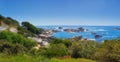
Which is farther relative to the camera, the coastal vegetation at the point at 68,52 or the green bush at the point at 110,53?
the green bush at the point at 110,53

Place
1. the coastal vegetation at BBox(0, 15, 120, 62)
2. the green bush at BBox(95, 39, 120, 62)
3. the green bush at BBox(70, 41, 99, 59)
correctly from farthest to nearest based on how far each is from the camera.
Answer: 1. the green bush at BBox(70, 41, 99, 59)
2. the green bush at BBox(95, 39, 120, 62)
3. the coastal vegetation at BBox(0, 15, 120, 62)

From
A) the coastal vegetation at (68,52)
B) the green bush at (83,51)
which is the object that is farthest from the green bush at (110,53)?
the green bush at (83,51)

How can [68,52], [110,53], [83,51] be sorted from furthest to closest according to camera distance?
[68,52] < [83,51] < [110,53]

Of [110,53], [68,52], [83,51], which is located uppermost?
[110,53]

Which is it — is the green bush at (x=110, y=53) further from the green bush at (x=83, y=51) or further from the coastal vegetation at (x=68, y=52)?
the green bush at (x=83, y=51)

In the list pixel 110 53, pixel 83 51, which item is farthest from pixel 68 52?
pixel 110 53


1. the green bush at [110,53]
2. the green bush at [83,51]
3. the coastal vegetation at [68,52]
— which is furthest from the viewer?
the green bush at [83,51]

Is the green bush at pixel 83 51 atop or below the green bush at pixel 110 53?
below

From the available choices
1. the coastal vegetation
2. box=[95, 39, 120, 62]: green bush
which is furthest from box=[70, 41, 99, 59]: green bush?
box=[95, 39, 120, 62]: green bush

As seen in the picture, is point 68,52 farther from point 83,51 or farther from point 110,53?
point 110,53

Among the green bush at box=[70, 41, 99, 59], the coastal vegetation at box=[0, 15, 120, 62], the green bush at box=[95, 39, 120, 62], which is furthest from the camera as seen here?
the green bush at box=[70, 41, 99, 59]

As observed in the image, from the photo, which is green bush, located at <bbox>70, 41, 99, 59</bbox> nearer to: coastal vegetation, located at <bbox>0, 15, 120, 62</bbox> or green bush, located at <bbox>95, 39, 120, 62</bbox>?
coastal vegetation, located at <bbox>0, 15, 120, 62</bbox>

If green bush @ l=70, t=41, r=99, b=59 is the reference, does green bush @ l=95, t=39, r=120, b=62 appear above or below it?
above

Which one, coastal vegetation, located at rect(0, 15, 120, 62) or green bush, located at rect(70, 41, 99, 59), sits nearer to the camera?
coastal vegetation, located at rect(0, 15, 120, 62)
